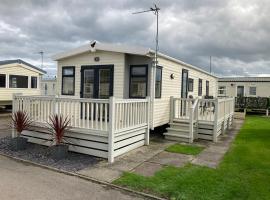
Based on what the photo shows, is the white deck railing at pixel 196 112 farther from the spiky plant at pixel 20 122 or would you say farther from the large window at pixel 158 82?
the spiky plant at pixel 20 122

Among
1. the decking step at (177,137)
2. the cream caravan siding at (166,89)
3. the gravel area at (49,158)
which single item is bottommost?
the gravel area at (49,158)

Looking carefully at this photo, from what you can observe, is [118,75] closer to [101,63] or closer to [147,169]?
[101,63]

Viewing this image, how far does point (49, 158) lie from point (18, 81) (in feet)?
42.4

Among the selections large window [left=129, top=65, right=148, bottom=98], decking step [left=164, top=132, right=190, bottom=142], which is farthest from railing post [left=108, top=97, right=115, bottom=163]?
decking step [left=164, top=132, right=190, bottom=142]

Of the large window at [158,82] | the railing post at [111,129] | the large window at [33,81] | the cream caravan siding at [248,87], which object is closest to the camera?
the railing post at [111,129]

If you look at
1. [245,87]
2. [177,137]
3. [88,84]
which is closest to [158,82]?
[177,137]

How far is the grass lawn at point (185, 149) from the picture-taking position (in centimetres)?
692

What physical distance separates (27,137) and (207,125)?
5919 millimetres

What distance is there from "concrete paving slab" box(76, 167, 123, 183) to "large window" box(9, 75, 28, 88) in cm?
1360

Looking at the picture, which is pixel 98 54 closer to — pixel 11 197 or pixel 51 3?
pixel 51 3

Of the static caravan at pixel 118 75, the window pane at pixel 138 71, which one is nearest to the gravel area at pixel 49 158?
the static caravan at pixel 118 75

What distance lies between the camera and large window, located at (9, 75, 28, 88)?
1652 cm

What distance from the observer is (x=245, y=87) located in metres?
24.6

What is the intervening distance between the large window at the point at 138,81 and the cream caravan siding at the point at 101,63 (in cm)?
38
